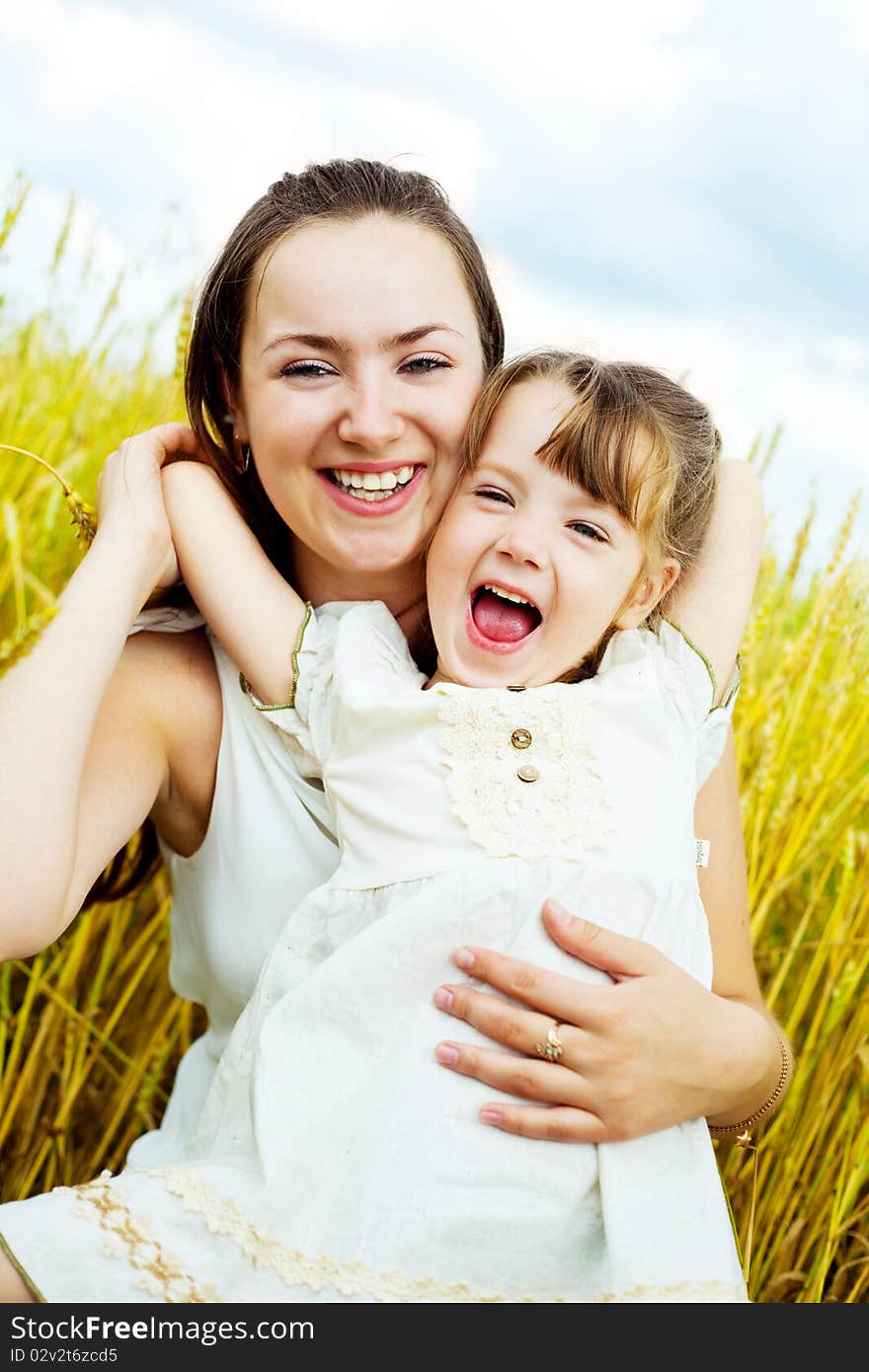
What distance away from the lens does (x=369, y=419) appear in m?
1.64

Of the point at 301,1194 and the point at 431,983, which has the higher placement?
the point at 431,983

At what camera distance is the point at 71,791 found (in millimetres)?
1427

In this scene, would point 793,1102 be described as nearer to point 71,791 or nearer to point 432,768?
point 432,768

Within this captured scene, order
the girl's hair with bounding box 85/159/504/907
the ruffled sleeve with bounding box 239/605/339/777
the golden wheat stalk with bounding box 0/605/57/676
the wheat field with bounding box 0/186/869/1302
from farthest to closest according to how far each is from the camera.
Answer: the wheat field with bounding box 0/186/869/1302, the girl's hair with bounding box 85/159/504/907, the ruffled sleeve with bounding box 239/605/339/777, the golden wheat stalk with bounding box 0/605/57/676

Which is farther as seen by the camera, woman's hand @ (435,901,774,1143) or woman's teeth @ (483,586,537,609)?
Answer: woman's teeth @ (483,586,537,609)

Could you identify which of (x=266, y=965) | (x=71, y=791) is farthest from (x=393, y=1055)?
(x=71, y=791)

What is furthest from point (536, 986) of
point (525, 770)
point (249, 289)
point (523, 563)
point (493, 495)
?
point (249, 289)

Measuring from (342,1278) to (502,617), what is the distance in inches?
32.5

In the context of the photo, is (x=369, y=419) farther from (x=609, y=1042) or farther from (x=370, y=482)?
(x=609, y=1042)

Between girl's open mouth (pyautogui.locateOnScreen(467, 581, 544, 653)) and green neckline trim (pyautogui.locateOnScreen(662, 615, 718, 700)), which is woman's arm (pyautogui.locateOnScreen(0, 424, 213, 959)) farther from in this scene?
green neckline trim (pyautogui.locateOnScreen(662, 615, 718, 700))

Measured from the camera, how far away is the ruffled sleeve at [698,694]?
5.51ft

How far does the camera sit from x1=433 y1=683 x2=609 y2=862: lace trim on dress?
4.76 ft

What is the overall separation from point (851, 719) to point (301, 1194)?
1353mm

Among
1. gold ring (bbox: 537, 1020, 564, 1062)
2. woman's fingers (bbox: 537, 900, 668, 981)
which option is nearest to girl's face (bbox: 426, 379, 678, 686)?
woman's fingers (bbox: 537, 900, 668, 981)
